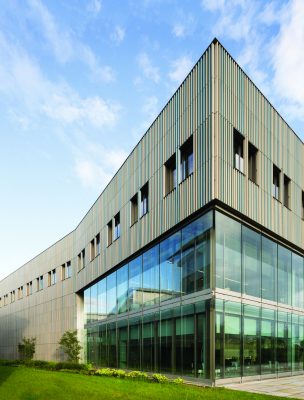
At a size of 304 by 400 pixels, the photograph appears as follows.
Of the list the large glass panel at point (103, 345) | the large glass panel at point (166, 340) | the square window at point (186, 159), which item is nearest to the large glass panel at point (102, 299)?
the large glass panel at point (103, 345)

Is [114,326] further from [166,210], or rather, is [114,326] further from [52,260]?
[52,260]

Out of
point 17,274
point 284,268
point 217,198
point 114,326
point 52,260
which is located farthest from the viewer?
point 17,274

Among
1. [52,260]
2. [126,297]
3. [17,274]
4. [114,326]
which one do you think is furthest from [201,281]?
[17,274]

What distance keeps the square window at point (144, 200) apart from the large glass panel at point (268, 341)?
815cm

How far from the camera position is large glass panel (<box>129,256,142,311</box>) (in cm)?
2498

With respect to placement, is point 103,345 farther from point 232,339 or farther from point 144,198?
point 232,339

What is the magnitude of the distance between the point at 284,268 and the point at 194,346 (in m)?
7.60

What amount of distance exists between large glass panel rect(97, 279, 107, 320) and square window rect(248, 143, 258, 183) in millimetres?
16287

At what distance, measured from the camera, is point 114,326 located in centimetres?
2922

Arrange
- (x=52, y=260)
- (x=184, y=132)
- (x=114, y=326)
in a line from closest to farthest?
1. (x=184, y=132)
2. (x=114, y=326)
3. (x=52, y=260)

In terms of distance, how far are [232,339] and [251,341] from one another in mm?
1595

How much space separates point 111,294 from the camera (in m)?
30.6

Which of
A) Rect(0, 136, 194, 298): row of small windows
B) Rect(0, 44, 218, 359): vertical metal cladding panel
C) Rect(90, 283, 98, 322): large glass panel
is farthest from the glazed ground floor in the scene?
Rect(90, 283, 98, 322): large glass panel

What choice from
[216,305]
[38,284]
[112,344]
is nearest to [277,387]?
[216,305]
